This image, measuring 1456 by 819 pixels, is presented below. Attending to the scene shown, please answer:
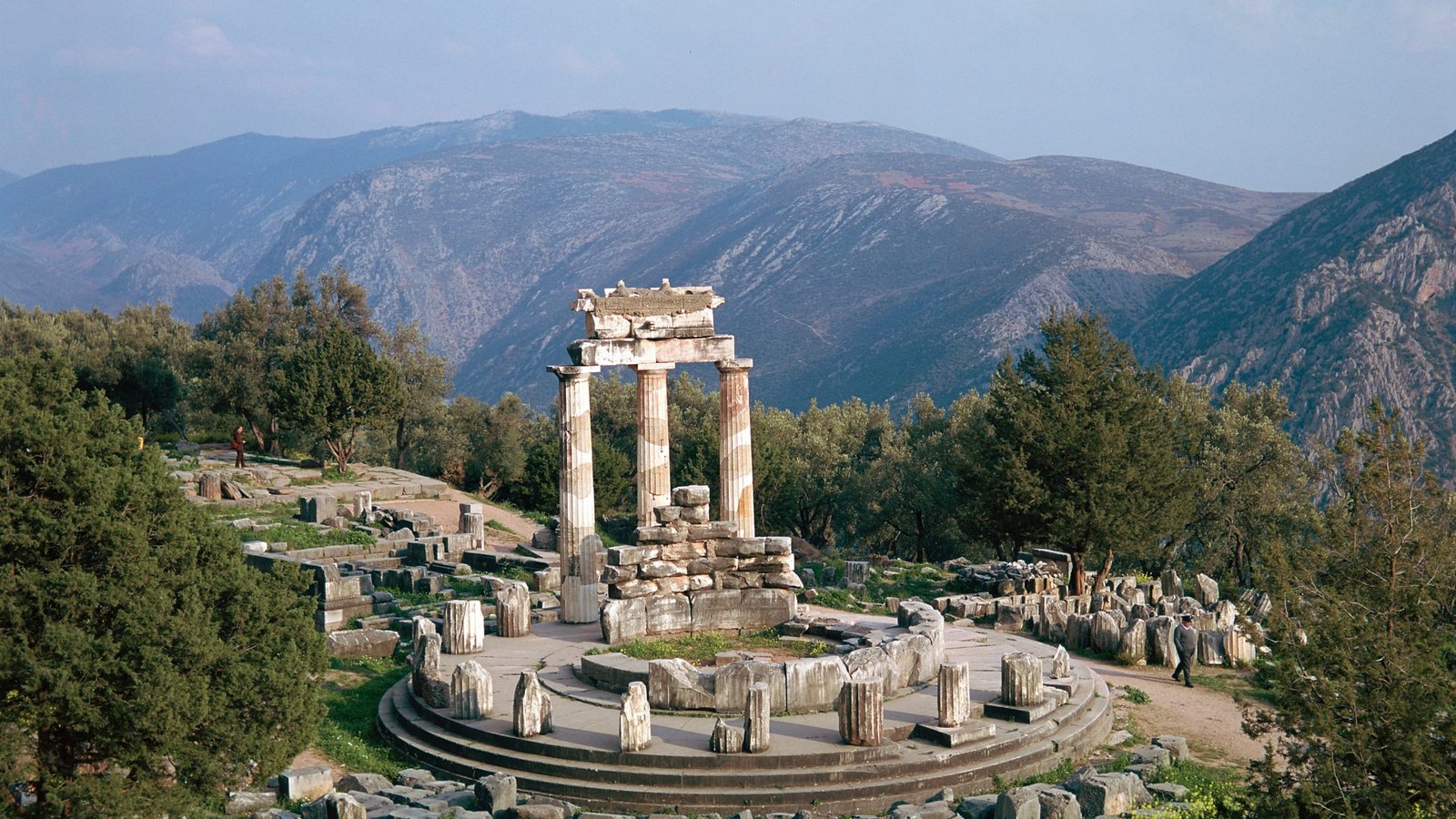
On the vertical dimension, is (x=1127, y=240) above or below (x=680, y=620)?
above

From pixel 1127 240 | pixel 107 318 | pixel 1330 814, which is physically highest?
pixel 1127 240

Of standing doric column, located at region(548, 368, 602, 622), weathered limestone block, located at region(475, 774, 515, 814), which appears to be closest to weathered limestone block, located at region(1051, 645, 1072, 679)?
standing doric column, located at region(548, 368, 602, 622)

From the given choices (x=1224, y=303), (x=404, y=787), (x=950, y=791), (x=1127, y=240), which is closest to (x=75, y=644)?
(x=404, y=787)

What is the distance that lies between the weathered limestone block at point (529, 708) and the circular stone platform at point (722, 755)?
15 centimetres

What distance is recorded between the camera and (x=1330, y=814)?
11.2m

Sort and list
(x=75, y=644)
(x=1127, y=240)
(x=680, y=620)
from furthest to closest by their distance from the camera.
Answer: (x=1127, y=240), (x=680, y=620), (x=75, y=644)

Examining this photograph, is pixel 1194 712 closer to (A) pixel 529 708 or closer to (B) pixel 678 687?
(B) pixel 678 687

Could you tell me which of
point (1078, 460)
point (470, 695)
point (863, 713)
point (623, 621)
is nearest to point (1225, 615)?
point (1078, 460)

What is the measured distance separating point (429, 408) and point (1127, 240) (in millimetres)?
88102

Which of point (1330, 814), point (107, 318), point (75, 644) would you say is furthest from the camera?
point (107, 318)

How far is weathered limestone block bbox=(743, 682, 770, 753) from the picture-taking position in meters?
16.8

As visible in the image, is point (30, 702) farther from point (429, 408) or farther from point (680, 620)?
point (429, 408)

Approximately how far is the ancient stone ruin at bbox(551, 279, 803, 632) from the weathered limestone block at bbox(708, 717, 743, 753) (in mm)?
5636

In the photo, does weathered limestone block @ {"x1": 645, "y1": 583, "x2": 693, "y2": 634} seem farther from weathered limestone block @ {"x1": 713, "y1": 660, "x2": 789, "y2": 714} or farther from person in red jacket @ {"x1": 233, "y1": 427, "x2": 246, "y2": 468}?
person in red jacket @ {"x1": 233, "y1": 427, "x2": 246, "y2": 468}
